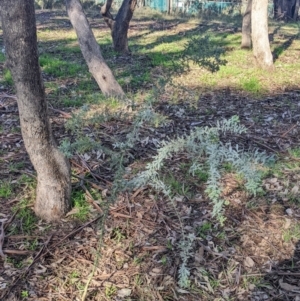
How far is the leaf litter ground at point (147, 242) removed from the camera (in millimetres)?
2941

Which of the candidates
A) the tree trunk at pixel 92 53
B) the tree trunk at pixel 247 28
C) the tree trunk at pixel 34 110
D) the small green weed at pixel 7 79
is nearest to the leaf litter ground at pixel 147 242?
the tree trunk at pixel 34 110

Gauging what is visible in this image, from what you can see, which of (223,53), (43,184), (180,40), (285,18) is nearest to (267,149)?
(43,184)

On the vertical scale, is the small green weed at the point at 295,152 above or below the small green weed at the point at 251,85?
below

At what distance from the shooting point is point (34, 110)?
10.2 feet

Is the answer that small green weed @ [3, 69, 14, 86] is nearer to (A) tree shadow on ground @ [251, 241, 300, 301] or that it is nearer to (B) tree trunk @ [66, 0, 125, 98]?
(B) tree trunk @ [66, 0, 125, 98]

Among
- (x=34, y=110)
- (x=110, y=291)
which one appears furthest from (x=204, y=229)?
(x=34, y=110)

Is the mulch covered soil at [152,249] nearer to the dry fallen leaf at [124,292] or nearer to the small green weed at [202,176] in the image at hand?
the dry fallen leaf at [124,292]

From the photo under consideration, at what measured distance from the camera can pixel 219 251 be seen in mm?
3312

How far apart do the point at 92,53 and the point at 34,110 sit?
12.9ft

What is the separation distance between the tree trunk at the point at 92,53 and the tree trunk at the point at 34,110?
11.1ft

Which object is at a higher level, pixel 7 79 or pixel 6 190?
pixel 7 79

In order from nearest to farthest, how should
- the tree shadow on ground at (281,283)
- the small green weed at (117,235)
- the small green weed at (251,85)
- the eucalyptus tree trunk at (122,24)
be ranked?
the tree shadow on ground at (281,283), the small green weed at (117,235), the small green weed at (251,85), the eucalyptus tree trunk at (122,24)

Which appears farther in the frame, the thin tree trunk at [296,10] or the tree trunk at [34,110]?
the thin tree trunk at [296,10]

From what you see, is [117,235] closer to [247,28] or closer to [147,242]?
[147,242]
